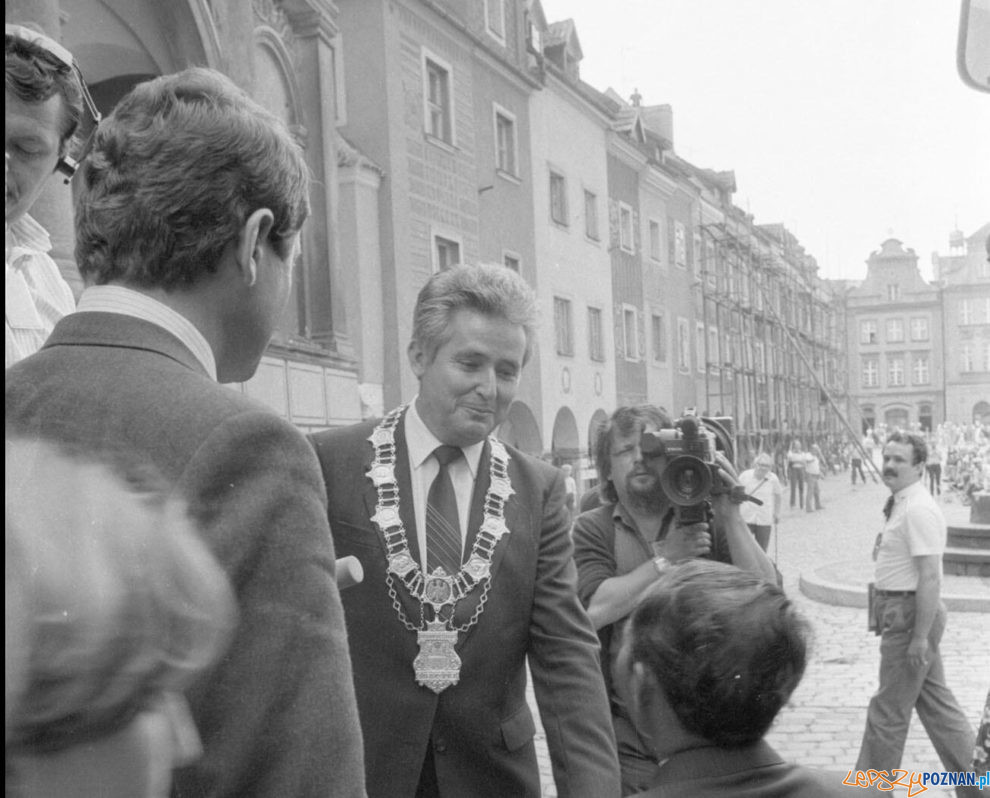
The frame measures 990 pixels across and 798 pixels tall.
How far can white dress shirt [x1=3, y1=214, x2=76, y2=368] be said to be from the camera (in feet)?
5.62

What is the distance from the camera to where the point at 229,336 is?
114 centimetres

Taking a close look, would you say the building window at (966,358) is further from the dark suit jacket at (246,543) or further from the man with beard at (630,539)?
the dark suit jacket at (246,543)

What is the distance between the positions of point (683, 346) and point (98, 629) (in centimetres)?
2930

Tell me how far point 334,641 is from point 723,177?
40508 millimetres

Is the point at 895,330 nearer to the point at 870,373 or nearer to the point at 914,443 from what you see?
the point at 870,373

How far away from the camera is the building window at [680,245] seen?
29703 millimetres

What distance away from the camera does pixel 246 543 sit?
97 cm

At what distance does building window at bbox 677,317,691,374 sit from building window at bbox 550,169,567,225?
826cm

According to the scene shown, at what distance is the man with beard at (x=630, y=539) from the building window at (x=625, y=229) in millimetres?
22160

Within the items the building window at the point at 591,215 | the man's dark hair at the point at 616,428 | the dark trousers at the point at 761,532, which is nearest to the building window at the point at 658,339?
the building window at the point at 591,215

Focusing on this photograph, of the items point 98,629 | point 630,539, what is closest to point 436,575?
point 630,539

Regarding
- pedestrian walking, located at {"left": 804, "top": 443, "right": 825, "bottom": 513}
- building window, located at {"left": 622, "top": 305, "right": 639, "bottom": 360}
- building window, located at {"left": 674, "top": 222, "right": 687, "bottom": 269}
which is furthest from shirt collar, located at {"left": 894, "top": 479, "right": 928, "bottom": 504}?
building window, located at {"left": 674, "top": 222, "right": 687, "bottom": 269}

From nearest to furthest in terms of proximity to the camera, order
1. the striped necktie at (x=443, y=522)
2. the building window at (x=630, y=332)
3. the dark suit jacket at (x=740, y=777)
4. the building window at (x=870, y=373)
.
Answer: the dark suit jacket at (x=740, y=777)
the striped necktie at (x=443, y=522)
the building window at (x=630, y=332)
the building window at (x=870, y=373)

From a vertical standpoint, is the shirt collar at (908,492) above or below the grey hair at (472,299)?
below
